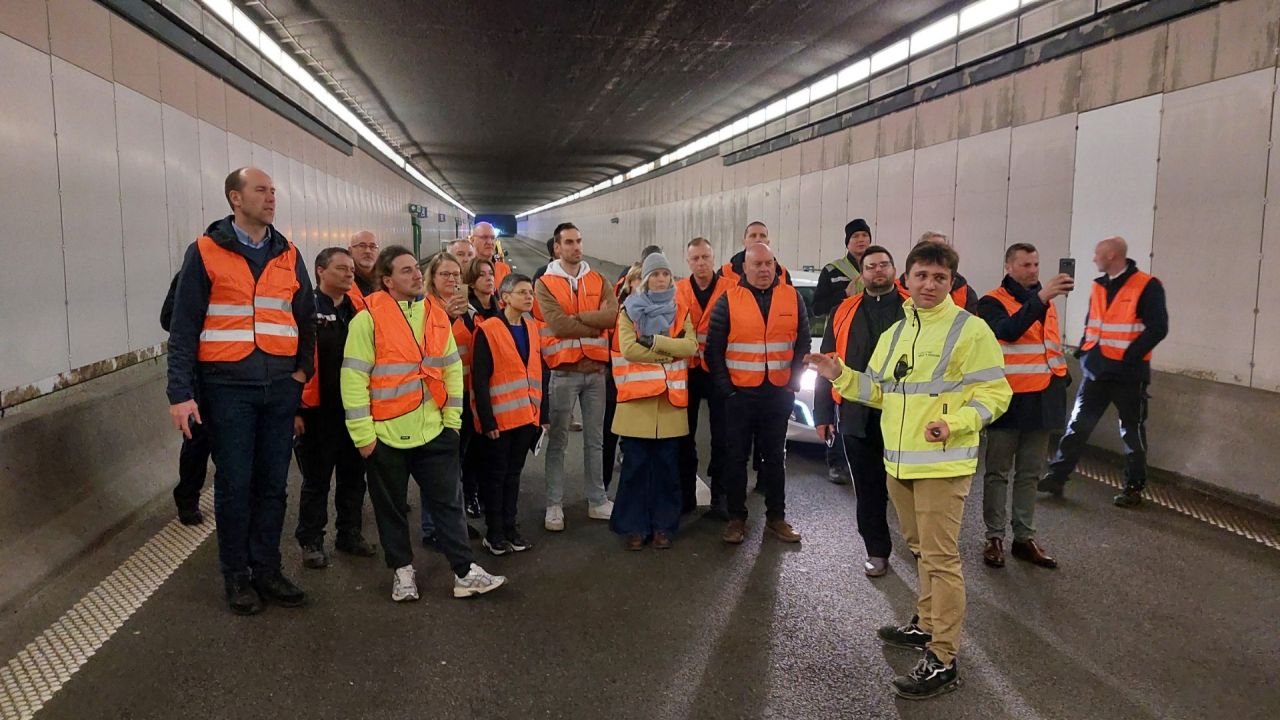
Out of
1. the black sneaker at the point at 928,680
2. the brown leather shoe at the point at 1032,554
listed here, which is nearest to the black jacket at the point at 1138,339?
the brown leather shoe at the point at 1032,554

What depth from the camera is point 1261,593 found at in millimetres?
4594

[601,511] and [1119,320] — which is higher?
[1119,320]

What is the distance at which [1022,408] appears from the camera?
5137mm

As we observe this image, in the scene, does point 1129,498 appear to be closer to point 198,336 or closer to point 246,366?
point 246,366

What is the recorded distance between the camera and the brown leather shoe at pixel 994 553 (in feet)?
16.3

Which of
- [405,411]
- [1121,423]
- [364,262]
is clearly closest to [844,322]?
[405,411]

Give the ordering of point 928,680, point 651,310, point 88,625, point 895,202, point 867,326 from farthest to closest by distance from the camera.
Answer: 1. point 895,202
2. point 651,310
3. point 867,326
4. point 88,625
5. point 928,680

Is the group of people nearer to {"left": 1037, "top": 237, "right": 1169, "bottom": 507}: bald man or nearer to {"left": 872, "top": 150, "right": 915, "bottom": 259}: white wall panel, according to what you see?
{"left": 1037, "top": 237, "right": 1169, "bottom": 507}: bald man

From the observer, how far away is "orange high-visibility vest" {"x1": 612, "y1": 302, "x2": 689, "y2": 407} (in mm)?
5426

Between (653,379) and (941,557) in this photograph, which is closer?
(941,557)

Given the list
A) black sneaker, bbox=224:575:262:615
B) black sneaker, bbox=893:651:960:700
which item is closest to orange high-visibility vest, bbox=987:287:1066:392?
black sneaker, bbox=893:651:960:700

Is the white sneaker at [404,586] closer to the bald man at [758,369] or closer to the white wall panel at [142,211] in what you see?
the bald man at [758,369]

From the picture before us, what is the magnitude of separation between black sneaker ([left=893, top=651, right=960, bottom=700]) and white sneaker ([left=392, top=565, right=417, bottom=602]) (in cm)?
261

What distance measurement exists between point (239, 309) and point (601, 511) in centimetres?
291
